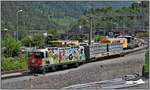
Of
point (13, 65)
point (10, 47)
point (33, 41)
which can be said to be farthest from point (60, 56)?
point (33, 41)

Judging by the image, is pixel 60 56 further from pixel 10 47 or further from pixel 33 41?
pixel 33 41

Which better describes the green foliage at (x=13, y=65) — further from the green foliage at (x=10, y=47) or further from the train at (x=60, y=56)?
the green foliage at (x=10, y=47)

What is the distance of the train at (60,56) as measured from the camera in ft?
114

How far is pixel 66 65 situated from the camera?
38812 mm

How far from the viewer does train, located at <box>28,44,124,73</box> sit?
34.8 metres

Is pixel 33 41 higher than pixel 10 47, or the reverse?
pixel 10 47

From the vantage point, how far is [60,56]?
37500mm

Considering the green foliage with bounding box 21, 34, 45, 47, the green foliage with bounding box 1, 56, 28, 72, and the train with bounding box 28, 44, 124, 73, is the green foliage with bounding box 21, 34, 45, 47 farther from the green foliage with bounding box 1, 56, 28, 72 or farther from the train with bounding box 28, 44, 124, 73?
the green foliage with bounding box 1, 56, 28, 72

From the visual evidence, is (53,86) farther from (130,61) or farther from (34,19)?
(34,19)

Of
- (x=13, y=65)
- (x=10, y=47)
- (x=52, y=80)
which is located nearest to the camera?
(x=52, y=80)

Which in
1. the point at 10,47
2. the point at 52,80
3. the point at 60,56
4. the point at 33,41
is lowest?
the point at 33,41

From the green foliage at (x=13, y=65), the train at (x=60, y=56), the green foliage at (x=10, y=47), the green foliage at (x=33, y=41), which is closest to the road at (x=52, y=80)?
the train at (x=60, y=56)

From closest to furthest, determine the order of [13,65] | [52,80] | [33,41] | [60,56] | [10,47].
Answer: [52,80] < [60,56] < [13,65] < [10,47] < [33,41]

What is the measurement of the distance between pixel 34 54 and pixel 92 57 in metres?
11.8
